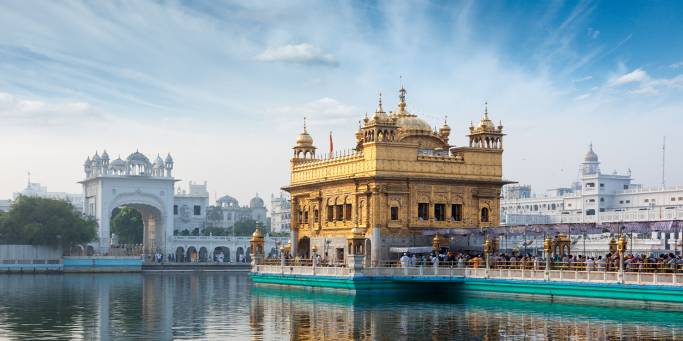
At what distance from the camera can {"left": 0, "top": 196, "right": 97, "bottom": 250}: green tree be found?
252 ft

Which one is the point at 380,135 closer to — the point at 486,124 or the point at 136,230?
the point at 486,124

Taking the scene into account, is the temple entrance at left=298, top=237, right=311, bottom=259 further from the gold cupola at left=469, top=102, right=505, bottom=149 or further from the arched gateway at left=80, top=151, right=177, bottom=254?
the arched gateway at left=80, top=151, right=177, bottom=254

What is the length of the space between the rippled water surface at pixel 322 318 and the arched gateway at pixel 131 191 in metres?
45.6

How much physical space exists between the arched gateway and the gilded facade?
4280cm

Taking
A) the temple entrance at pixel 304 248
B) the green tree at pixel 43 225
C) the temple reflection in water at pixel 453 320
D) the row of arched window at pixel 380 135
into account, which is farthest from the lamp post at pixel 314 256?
the green tree at pixel 43 225

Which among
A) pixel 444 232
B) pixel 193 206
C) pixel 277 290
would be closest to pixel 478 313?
pixel 444 232

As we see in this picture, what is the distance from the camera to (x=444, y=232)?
44.1 m

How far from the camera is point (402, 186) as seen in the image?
44.7 m

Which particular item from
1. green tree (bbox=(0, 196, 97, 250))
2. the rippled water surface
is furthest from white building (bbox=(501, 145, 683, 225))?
the rippled water surface

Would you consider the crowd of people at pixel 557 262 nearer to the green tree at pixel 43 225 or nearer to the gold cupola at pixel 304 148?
the gold cupola at pixel 304 148

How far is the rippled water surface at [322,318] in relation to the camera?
84.4 ft

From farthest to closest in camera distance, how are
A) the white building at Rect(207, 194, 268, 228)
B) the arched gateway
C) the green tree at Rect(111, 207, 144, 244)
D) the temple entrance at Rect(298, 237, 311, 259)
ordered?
the white building at Rect(207, 194, 268, 228)
the green tree at Rect(111, 207, 144, 244)
the arched gateway
the temple entrance at Rect(298, 237, 311, 259)

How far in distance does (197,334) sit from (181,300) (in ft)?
49.2

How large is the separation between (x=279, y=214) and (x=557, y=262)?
123 metres
